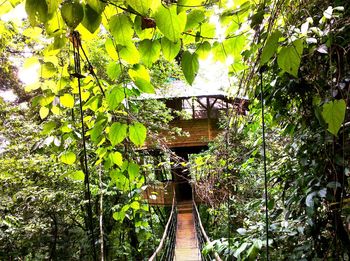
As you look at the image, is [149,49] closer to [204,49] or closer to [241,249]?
[204,49]

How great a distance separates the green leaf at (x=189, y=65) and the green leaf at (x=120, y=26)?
3.3 inches

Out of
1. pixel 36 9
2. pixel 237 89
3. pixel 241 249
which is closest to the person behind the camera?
pixel 36 9

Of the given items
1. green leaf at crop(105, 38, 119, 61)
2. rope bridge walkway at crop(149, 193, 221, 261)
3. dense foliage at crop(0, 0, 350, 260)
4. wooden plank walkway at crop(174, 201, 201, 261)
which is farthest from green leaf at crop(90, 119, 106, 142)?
wooden plank walkway at crop(174, 201, 201, 261)

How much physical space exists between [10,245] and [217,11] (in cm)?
465

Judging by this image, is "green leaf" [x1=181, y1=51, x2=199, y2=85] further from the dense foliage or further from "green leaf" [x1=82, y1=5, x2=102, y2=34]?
"green leaf" [x1=82, y1=5, x2=102, y2=34]

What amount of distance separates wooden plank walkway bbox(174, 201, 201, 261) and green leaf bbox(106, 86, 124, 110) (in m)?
Answer: 4.01

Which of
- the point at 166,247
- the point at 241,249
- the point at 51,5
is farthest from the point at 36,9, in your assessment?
the point at 166,247

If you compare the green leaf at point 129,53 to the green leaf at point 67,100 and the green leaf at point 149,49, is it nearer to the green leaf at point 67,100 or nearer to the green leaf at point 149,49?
the green leaf at point 149,49

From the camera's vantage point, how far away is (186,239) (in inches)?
218

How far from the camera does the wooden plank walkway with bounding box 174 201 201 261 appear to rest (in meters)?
4.55

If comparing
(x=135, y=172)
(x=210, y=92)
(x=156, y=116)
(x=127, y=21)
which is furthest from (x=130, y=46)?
(x=210, y=92)

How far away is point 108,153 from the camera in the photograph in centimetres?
89

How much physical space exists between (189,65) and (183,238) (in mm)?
5514

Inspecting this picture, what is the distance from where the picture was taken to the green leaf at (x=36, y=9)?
349mm
